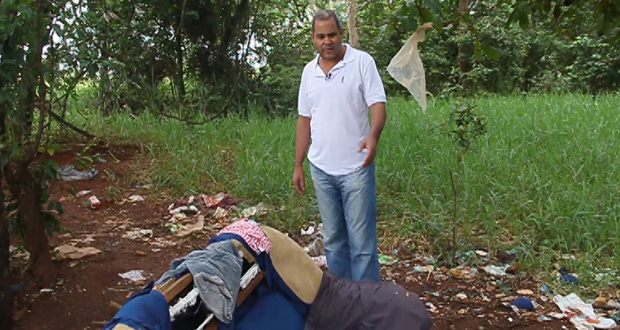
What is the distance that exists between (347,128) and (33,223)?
178 centimetres

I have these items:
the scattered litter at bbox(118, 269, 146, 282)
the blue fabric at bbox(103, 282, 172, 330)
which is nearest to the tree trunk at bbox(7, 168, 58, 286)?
the scattered litter at bbox(118, 269, 146, 282)

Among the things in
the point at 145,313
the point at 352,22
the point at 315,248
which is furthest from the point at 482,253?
the point at 352,22

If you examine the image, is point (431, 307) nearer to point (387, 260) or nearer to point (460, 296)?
point (460, 296)

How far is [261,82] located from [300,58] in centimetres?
95

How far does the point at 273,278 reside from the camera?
2.19 meters

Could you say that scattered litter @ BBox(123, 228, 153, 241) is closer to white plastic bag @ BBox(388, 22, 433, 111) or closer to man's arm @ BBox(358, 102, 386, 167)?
man's arm @ BBox(358, 102, 386, 167)

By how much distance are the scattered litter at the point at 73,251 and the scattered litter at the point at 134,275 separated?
13.1 inches

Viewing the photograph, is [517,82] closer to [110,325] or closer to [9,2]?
[9,2]

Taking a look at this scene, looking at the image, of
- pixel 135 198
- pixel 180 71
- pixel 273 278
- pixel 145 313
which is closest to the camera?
pixel 145 313

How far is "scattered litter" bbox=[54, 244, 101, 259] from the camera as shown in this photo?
150 inches

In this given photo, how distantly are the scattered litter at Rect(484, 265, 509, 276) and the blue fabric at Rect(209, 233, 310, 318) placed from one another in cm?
195

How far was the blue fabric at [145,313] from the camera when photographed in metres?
1.58

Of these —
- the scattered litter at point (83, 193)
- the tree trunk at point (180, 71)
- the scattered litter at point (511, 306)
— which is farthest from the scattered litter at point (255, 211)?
the tree trunk at point (180, 71)

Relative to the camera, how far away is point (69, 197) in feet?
16.6
